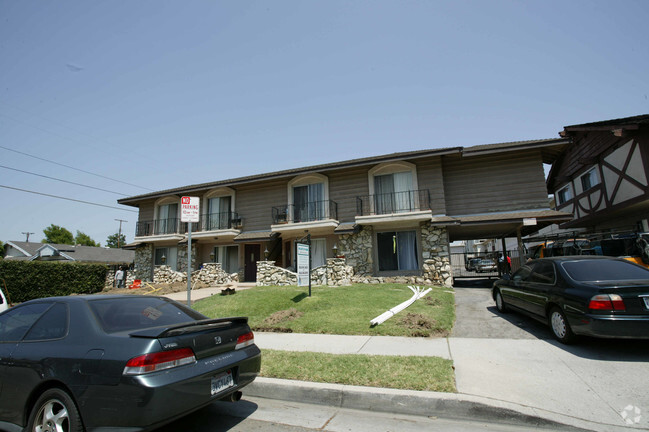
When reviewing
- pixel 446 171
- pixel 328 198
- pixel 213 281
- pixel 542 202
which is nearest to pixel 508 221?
pixel 542 202

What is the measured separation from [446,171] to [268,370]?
44.8ft

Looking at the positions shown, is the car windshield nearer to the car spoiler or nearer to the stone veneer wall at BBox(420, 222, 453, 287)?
the car spoiler

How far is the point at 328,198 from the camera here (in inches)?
700

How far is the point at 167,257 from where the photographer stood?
2220cm

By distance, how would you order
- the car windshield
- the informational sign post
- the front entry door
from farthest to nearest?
1. the front entry door
2. the informational sign post
3. the car windshield

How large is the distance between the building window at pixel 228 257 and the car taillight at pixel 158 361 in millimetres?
18262

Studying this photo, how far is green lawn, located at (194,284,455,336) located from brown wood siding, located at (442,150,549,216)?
5682 millimetres

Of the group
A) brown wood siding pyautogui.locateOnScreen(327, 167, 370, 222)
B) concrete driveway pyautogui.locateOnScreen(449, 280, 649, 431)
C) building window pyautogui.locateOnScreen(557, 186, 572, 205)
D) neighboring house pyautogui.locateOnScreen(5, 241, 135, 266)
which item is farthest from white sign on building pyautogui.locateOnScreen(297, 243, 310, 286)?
neighboring house pyautogui.locateOnScreen(5, 241, 135, 266)

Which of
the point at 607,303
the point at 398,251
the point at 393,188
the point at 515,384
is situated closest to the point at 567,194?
the point at 393,188

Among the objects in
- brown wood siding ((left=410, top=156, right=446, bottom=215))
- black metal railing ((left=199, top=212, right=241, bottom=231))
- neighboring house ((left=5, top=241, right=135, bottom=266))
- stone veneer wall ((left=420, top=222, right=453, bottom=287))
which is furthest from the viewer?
neighboring house ((left=5, top=241, right=135, bottom=266))

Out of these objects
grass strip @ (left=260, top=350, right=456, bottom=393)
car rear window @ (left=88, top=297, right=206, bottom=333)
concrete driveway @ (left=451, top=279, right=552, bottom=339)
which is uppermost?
car rear window @ (left=88, top=297, right=206, bottom=333)

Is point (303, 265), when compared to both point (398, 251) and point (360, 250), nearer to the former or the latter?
point (360, 250)

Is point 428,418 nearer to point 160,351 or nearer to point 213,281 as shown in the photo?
point 160,351

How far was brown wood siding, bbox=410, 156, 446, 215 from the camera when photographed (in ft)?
49.7
